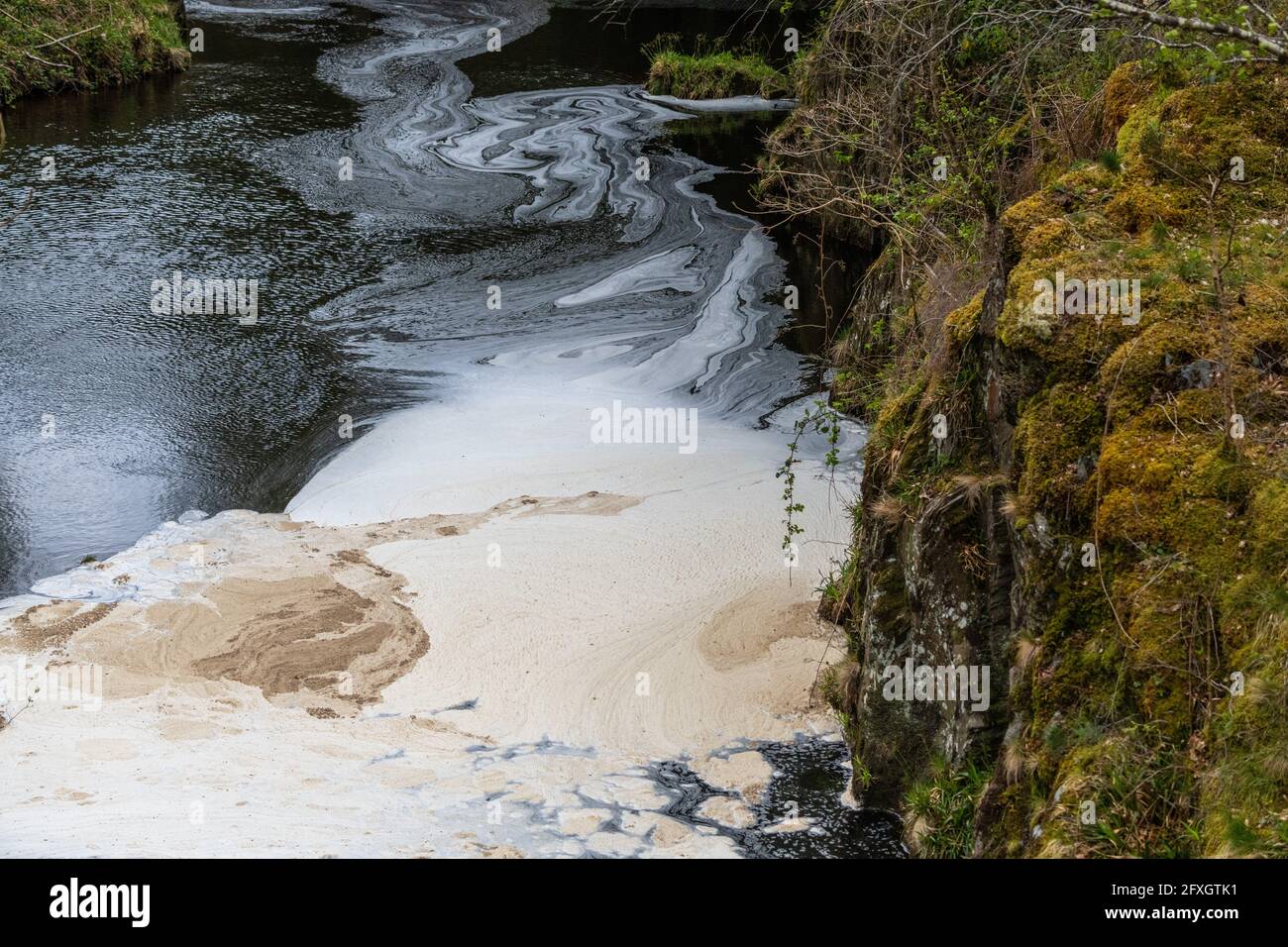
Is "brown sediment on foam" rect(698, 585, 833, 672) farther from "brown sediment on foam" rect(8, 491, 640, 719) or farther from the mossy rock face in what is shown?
"brown sediment on foam" rect(8, 491, 640, 719)

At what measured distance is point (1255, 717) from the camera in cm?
353

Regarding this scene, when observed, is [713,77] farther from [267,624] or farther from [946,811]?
[946,811]

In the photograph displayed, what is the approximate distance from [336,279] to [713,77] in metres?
11.6

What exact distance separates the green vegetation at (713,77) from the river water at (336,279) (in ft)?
2.92

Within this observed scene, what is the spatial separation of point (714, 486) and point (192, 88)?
49.8ft

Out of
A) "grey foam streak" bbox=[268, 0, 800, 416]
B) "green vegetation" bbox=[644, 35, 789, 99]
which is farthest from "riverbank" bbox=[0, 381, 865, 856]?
"green vegetation" bbox=[644, 35, 789, 99]

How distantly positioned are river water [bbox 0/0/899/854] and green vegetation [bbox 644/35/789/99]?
0.89 metres

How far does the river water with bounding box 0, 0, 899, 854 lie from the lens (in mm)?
9883

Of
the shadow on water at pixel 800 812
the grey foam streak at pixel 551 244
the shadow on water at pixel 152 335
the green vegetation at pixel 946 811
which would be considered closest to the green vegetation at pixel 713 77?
the grey foam streak at pixel 551 244

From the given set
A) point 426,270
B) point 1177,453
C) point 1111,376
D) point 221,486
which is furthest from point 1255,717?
point 426,270

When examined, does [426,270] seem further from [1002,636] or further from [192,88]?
[1002,636]

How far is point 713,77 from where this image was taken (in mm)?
23062

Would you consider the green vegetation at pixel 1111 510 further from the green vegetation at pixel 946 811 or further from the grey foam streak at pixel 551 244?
the grey foam streak at pixel 551 244

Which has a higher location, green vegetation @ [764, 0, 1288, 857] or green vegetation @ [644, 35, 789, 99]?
green vegetation @ [644, 35, 789, 99]
